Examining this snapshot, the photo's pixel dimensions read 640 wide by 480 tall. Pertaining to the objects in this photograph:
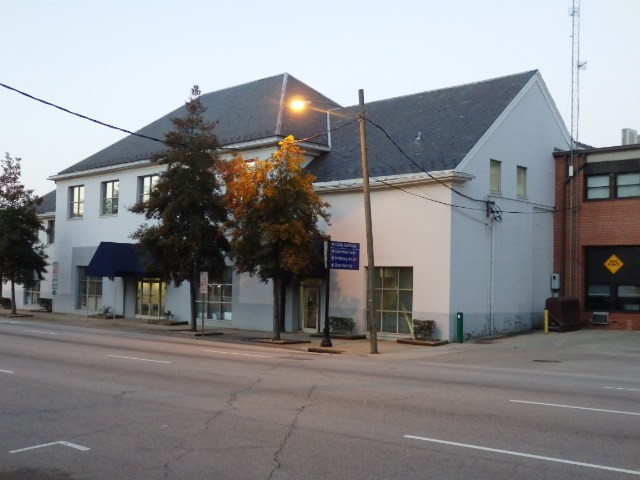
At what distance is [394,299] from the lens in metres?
28.6

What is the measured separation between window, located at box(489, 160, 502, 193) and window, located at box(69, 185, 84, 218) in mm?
25032

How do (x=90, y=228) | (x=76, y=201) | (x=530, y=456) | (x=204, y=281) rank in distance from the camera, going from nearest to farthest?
(x=530, y=456), (x=204, y=281), (x=90, y=228), (x=76, y=201)

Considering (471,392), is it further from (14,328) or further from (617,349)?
(14,328)

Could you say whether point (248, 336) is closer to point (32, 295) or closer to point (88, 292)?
point (88, 292)

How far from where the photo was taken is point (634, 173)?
3022cm

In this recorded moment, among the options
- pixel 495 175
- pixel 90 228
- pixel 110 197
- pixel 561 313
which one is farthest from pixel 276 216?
pixel 90 228

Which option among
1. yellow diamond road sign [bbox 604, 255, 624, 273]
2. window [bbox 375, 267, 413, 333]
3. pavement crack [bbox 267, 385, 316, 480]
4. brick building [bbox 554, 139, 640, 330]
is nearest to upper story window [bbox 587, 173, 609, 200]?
brick building [bbox 554, 139, 640, 330]

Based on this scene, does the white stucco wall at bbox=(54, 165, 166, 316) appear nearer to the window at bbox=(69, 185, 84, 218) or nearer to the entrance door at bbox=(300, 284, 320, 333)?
the window at bbox=(69, 185, 84, 218)

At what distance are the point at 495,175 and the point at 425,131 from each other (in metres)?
3.47

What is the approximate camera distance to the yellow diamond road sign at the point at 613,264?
3050 centimetres

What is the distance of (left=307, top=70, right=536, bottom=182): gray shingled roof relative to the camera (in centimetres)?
2833

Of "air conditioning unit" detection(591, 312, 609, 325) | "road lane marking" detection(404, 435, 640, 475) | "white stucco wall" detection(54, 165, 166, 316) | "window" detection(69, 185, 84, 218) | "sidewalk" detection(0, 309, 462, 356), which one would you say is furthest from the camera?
"window" detection(69, 185, 84, 218)

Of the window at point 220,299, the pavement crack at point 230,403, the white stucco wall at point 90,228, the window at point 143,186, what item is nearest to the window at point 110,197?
the white stucco wall at point 90,228

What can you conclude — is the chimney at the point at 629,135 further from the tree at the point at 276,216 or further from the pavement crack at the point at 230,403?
the pavement crack at the point at 230,403
